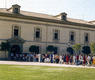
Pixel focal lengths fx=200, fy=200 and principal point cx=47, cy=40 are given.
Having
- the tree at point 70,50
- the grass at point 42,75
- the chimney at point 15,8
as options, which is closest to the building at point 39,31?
the chimney at point 15,8

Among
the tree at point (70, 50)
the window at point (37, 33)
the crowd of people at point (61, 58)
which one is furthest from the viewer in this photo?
the tree at point (70, 50)

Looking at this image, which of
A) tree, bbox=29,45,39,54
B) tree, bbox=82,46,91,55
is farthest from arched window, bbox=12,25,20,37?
tree, bbox=82,46,91,55

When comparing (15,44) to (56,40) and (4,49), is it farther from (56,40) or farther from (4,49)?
(56,40)

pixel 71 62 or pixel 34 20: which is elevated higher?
pixel 34 20

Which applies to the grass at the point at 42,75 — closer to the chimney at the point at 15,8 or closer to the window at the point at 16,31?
the window at the point at 16,31

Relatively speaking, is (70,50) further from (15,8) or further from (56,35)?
(15,8)

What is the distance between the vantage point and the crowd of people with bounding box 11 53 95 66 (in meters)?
25.6

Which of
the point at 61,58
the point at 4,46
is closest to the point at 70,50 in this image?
the point at 61,58

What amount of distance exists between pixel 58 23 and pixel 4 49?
13.4 metres

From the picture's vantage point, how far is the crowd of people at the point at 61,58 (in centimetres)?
2564

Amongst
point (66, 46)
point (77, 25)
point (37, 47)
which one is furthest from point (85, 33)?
point (37, 47)

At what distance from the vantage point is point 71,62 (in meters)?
27.5

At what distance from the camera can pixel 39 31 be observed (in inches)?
1511

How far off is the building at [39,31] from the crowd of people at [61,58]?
3.00 meters
